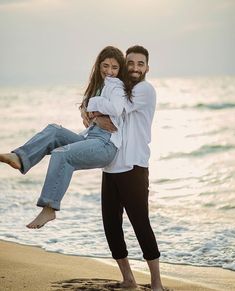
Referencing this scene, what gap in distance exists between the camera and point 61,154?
4.96m

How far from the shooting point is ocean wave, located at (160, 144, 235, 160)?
18.2 m

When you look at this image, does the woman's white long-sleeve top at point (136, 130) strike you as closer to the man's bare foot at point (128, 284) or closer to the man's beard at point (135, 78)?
the man's beard at point (135, 78)

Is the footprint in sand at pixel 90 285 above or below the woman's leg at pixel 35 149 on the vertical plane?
below

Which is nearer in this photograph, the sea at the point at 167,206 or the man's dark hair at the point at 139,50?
the man's dark hair at the point at 139,50

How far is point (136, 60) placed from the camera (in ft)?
17.3

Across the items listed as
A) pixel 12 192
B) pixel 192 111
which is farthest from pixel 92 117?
pixel 192 111

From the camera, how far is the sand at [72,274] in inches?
220

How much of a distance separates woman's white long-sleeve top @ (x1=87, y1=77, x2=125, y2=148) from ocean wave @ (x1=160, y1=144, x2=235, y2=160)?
12.6m

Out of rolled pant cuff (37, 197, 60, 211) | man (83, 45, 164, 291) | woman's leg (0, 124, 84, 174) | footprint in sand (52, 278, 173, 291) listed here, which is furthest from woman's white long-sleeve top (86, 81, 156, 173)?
footprint in sand (52, 278, 173, 291)

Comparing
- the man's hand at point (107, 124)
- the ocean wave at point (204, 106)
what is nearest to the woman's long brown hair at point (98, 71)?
the man's hand at point (107, 124)

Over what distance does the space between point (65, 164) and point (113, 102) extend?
524 millimetres

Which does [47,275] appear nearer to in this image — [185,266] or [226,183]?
[185,266]

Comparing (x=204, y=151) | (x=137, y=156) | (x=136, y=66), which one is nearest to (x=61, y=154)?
(x=137, y=156)

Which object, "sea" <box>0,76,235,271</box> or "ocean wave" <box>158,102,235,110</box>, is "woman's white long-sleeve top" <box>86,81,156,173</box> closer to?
"sea" <box>0,76,235,271</box>
